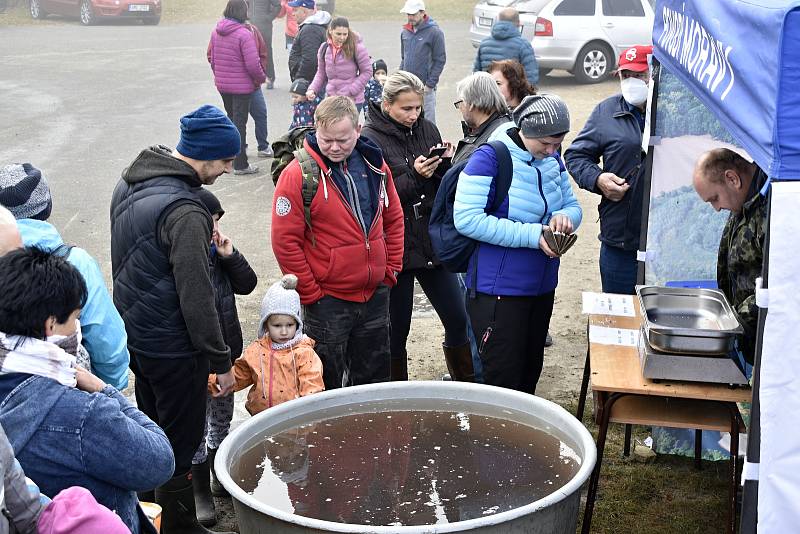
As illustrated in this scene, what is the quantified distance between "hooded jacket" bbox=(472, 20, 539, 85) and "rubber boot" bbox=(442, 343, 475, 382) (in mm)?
5485

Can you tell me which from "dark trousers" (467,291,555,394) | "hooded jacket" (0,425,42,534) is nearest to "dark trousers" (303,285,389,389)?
"dark trousers" (467,291,555,394)

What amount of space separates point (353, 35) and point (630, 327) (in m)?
7.34

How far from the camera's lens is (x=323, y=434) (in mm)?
3711

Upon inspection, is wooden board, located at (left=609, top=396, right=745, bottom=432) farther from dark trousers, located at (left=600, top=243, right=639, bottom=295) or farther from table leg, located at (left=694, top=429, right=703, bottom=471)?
dark trousers, located at (left=600, top=243, right=639, bottom=295)

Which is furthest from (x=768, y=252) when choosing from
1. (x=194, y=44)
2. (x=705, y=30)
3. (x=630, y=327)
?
(x=194, y=44)

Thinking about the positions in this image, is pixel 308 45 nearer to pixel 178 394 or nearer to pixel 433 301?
pixel 433 301

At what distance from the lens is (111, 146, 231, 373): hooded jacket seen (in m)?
3.86

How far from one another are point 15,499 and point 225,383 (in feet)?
6.45

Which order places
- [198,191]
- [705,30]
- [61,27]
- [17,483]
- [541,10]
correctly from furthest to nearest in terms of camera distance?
[61,27] → [541,10] → [198,191] → [705,30] → [17,483]

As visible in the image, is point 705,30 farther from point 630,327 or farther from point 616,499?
point 616,499

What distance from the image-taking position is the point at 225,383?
431 centimetres

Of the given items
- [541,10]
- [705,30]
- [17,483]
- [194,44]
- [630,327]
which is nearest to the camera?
[17,483]

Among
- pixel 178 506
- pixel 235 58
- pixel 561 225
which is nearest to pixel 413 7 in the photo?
pixel 235 58

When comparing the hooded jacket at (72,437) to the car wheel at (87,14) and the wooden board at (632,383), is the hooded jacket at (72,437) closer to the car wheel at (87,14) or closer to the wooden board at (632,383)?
the wooden board at (632,383)
